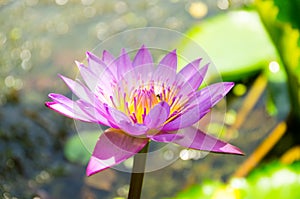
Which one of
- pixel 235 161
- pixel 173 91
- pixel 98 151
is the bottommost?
pixel 98 151

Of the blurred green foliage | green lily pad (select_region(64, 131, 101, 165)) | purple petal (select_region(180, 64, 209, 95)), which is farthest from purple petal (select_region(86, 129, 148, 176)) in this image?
green lily pad (select_region(64, 131, 101, 165))

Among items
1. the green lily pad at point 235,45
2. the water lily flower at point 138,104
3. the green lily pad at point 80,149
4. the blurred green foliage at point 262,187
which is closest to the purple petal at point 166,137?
the water lily flower at point 138,104

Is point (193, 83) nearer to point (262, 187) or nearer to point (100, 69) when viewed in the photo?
point (100, 69)

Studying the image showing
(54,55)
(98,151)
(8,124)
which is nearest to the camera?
(98,151)

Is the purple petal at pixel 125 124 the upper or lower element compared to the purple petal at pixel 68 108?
lower

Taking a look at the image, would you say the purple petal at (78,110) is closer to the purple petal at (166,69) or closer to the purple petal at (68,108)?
the purple petal at (68,108)

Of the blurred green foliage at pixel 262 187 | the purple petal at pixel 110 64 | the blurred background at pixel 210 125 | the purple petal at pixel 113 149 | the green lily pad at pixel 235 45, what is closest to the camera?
the purple petal at pixel 113 149

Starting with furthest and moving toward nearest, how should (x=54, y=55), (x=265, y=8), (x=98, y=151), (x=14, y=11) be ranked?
(x=14, y=11), (x=54, y=55), (x=265, y=8), (x=98, y=151)

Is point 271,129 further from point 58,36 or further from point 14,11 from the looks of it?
point 14,11

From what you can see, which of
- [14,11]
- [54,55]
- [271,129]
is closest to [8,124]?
[54,55]
